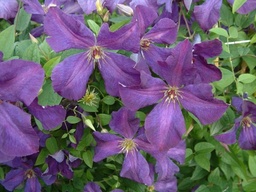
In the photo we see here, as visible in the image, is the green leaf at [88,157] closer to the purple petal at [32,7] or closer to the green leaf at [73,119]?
the green leaf at [73,119]

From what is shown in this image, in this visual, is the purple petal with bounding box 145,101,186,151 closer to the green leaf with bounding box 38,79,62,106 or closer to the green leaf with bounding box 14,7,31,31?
the green leaf with bounding box 38,79,62,106

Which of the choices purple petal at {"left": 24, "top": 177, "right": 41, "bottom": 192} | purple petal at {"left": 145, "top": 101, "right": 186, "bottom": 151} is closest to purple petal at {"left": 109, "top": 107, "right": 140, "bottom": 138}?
purple petal at {"left": 145, "top": 101, "right": 186, "bottom": 151}

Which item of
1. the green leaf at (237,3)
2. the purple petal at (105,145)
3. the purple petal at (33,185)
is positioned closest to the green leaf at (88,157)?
the purple petal at (105,145)

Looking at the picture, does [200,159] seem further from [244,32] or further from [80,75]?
[80,75]

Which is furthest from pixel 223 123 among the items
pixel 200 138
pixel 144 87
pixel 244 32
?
pixel 144 87

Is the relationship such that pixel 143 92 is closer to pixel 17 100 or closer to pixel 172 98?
pixel 172 98
